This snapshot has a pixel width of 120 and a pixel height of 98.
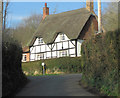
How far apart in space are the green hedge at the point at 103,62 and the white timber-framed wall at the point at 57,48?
65.3 ft

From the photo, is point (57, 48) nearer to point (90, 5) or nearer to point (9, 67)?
point (90, 5)

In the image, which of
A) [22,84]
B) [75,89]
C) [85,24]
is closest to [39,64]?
[85,24]

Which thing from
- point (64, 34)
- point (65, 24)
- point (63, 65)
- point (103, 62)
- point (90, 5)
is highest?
point (90, 5)

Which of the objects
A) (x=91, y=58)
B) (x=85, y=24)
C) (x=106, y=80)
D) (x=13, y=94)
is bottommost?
(x=13, y=94)

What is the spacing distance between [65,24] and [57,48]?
4062 millimetres

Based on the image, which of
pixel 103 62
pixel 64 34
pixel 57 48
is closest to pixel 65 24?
pixel 64 34

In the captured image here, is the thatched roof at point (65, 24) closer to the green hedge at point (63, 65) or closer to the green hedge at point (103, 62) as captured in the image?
the green hedge at point (63, 65)

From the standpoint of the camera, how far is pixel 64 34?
34156 millimetres

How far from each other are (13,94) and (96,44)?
4.41m

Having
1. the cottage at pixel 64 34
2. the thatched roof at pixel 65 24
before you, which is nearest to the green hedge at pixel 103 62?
the cottage at pixel 64 34

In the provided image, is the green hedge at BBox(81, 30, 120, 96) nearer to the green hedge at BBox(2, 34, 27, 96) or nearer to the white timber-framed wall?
the green hedge at BBox(2, 34, 27, 96)

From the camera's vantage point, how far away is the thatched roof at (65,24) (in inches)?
1309

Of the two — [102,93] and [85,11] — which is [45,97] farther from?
[85,11]

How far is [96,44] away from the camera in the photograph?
1057 cm
